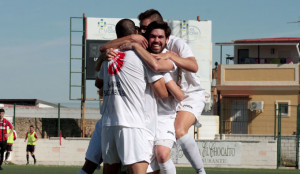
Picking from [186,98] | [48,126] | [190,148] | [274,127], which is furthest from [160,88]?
[48,126]

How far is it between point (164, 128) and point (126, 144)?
831 millimetres

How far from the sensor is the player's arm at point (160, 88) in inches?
245

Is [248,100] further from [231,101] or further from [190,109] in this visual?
[190,109]

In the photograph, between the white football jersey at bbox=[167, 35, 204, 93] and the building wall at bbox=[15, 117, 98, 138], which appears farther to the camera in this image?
the building wall at bbox=[15, 117, 98, 138]

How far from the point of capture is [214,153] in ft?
75.9

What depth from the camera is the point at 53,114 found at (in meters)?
29.4

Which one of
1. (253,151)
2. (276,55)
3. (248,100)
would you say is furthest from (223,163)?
(276,55)

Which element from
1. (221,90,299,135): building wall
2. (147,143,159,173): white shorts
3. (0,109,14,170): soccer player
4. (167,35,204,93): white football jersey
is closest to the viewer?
(147,143,159,173): white shorts

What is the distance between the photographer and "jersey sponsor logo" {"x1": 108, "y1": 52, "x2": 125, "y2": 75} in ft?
20.0

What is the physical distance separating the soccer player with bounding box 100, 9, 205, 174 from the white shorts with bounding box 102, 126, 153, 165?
1010mm

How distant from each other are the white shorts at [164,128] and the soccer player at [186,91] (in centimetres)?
50

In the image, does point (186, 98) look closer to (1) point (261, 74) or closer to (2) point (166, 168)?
(2) point (166, 168)

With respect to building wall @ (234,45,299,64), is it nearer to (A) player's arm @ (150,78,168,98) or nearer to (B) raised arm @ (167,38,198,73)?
(B) raised arm @ (167,38,198,73)

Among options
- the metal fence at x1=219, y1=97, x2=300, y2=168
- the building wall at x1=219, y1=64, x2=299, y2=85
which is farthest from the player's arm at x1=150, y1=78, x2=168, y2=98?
the building wall at x1=219, y1=64, x2=299, y2=85
